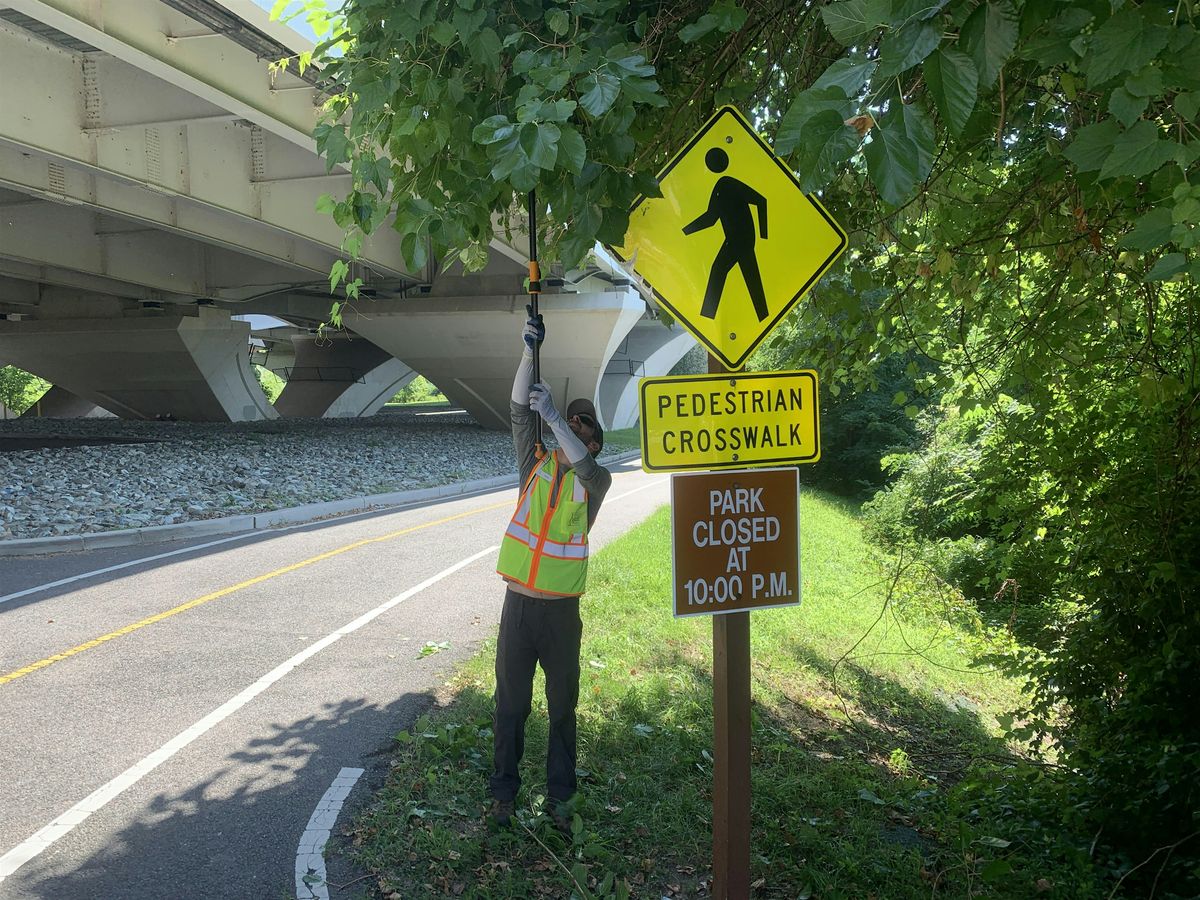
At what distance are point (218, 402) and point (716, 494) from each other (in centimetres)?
3595

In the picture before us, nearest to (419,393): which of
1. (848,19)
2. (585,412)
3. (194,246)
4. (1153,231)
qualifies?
(194,246)

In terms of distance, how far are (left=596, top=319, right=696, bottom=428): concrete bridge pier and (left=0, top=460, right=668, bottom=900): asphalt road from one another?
3649cm

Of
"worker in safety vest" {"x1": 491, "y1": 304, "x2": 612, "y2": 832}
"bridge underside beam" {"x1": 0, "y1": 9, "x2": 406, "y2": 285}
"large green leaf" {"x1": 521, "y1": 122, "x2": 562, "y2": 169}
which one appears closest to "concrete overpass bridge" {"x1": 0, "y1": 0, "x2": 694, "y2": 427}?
"bridge underside beam" {"x1": 0, "y1": 9, "x2": 406, "y2": 285}

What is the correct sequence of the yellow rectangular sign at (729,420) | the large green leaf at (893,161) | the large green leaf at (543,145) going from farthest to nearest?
the yellow rectangular sign at (729,420), the large green leaf at (543,145), the large green leaf at (893,161)

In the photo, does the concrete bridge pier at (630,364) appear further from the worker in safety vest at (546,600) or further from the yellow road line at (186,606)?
the worker in safety vest at (546,600)

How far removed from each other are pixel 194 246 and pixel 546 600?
997 inches

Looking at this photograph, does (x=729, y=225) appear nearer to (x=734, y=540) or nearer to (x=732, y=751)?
(x=734, y=540)

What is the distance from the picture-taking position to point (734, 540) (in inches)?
122

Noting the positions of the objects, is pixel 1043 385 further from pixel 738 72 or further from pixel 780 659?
pixel 780 659

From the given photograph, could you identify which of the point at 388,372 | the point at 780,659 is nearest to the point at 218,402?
the point at 388,372

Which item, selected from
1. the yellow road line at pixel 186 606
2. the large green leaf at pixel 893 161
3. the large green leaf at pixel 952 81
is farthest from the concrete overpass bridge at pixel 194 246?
the large green leaf at pixel 952 81

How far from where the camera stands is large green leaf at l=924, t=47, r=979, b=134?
68.7 inches

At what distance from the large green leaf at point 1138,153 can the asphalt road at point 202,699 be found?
390cm

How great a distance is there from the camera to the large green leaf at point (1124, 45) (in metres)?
1.80
